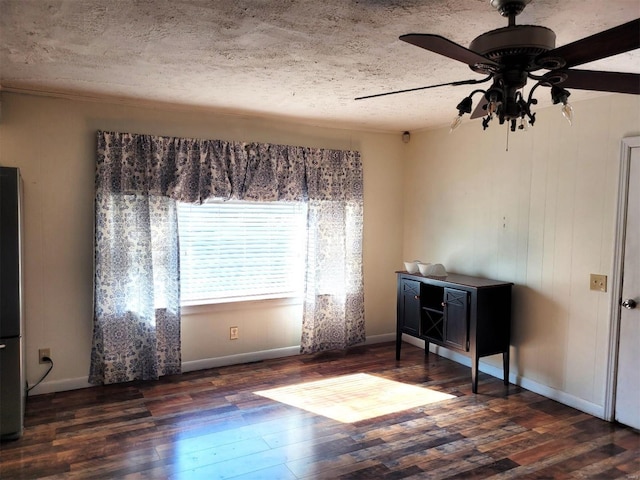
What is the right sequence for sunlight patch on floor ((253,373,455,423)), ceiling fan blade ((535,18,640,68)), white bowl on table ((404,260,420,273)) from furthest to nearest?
white bowl on table ((404,260,420,273)), sunlight patch on floor ((253,373,455,423)), ceiling fan blade ((535,18,640,68))

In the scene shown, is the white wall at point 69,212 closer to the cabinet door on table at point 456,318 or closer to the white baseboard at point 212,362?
the white baseboard at point 212,362

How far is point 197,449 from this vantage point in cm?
286

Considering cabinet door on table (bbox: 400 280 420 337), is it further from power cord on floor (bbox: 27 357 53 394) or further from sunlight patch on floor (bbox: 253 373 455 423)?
power cord on floor (bbox: 27 357 53 394)

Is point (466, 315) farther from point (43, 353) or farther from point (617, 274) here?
point (43, 353)

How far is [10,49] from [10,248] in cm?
116

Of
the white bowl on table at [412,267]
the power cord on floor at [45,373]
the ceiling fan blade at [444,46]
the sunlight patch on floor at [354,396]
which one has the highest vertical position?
the ceiling fan blade at [444,46]

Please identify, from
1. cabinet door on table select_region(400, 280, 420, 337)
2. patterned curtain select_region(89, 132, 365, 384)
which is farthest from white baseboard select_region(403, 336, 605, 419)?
patterned curtain select_region(89, 132, 365, 384)

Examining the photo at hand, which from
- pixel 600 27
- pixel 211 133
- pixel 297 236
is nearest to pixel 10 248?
pixel 211 133

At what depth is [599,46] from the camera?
5.15ft

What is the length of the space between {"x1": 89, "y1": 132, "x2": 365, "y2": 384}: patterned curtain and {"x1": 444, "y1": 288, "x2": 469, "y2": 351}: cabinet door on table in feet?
4.31

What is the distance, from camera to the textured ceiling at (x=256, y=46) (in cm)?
202

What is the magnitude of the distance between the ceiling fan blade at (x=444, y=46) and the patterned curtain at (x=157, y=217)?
283 centimetres

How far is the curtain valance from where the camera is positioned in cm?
376

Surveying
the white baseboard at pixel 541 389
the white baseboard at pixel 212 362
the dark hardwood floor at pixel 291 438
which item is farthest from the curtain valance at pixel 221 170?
Result: the white baseboard at pixel 541 389
